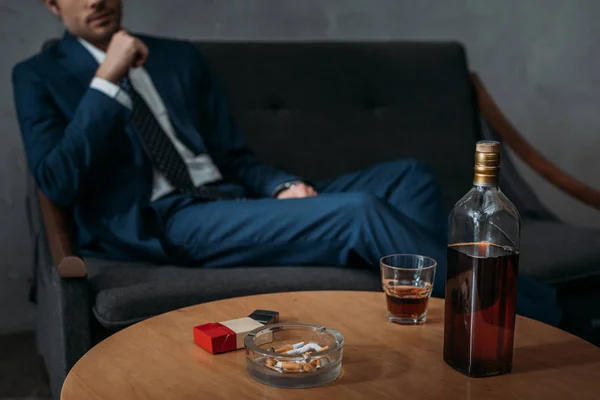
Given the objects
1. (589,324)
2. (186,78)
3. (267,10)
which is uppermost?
(267,10)

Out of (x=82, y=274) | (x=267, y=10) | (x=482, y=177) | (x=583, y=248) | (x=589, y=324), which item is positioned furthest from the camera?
(x=267, y=10)

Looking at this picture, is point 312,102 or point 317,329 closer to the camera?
point 317,329

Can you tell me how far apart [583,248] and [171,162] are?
0.97 metres

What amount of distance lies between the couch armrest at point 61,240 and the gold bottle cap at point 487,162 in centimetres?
81

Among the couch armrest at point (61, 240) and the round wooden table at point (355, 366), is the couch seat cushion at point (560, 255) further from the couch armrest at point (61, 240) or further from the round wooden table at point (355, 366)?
the couch armrest at point (61, 240)

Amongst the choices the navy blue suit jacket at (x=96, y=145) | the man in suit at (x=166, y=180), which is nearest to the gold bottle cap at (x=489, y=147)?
the man in suit at (x=166, y=180)

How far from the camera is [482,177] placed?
0.84 m

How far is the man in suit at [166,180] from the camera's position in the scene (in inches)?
62.9

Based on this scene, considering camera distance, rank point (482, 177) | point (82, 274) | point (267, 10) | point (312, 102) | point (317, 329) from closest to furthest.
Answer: point (482, 177) < point (317, 329) < point (82, 274) < point (312, 102) < point (267, 10)

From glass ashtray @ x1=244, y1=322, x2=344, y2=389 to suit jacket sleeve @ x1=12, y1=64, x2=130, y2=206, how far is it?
84 centimetres

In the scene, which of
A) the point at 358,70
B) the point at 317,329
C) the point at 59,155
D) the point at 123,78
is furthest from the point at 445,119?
the point at 317,329

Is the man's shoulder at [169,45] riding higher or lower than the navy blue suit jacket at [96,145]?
higher

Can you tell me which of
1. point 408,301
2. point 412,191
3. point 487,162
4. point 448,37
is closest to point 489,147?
point 487,162

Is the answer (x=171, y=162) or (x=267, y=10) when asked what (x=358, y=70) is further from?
(x=171, y=162)
